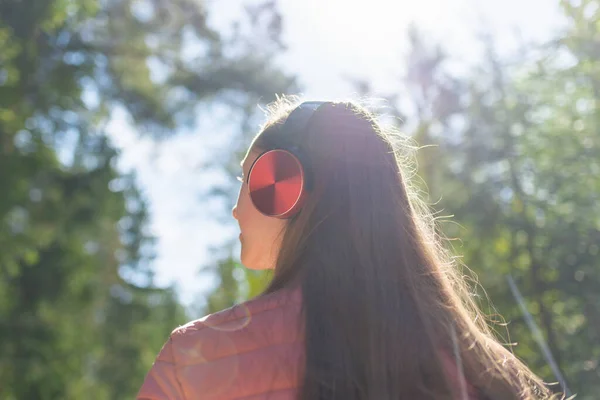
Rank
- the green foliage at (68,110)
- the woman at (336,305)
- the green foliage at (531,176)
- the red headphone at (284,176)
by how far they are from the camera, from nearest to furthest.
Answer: the woman at (336,305), the red headphone at (284,176), the green foliage at (531,176), the green foliage at (68,110)

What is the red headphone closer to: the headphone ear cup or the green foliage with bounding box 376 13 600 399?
the headphone ear cup

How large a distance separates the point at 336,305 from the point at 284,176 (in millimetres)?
288


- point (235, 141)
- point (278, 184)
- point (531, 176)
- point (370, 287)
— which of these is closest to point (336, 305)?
point (370, 287)

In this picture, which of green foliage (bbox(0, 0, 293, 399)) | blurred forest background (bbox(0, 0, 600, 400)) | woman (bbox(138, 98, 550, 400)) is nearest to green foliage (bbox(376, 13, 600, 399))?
blurred forest background (bbox(0, 0, 600, 400))

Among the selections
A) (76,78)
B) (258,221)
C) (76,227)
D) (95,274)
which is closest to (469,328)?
(258,221)

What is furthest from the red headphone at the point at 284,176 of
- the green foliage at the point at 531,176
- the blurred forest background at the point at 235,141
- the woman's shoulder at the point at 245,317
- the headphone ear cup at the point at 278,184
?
the blurred forest background at the point at 235,141

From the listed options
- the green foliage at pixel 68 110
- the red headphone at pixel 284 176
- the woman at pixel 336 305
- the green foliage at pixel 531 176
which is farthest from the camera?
the green foliage at pixel 68 110

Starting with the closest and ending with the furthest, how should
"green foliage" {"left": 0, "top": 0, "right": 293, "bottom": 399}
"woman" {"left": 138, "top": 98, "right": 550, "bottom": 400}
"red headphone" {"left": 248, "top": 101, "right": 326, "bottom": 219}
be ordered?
"woman" {"left": 138, "top": 98, "right": 550, "bottom": 400} → "red headphone" {"left": 248, "top": 101, "right": 326, "bottom": 219} → "green foliage" {"left": 0, "top": 0, "right": 293, "bottom": 399}

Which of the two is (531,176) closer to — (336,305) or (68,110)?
(68,110)

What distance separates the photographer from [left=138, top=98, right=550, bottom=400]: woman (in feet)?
3.92

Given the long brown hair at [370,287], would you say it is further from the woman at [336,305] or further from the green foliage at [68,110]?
the green foliage at [68,110]

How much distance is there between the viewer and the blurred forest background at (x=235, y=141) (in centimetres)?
1128

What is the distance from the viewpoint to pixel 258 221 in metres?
1.50

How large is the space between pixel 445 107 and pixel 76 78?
7440mm
